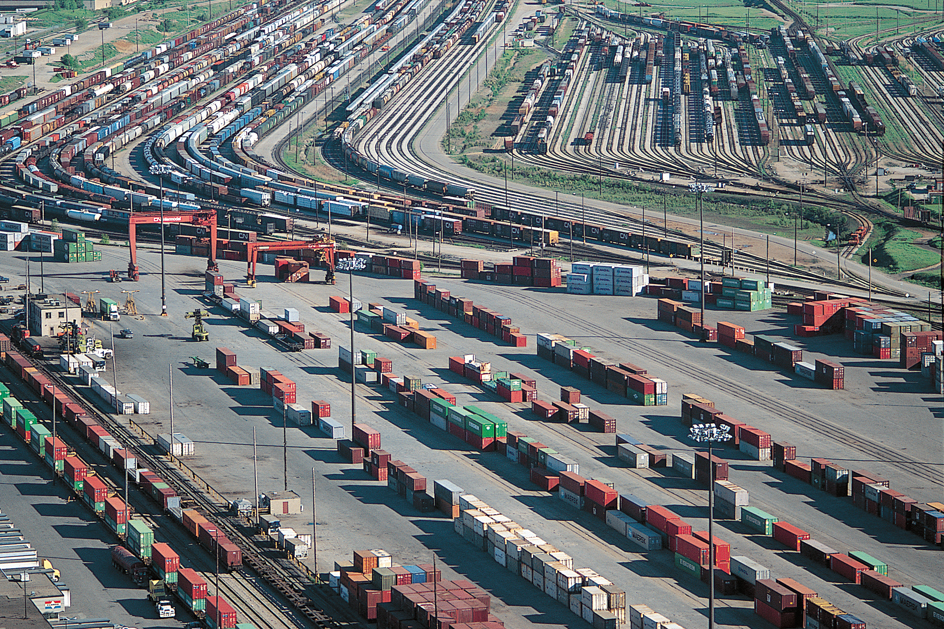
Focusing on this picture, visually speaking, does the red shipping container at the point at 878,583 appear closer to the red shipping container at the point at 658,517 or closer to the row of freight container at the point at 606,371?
the red shipping container at the point at 658,517

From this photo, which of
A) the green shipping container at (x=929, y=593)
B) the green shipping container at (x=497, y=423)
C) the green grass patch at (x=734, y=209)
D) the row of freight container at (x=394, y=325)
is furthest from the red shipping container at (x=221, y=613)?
the green grass patch at (x=734, y=209)

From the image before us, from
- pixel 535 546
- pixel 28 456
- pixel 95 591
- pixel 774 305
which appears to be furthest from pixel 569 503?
pixel 774 305

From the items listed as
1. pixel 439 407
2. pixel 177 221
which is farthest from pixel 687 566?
pixel 177 221

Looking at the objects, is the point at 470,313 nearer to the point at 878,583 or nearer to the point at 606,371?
the point at 606,371

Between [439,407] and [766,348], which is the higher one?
[766,348]

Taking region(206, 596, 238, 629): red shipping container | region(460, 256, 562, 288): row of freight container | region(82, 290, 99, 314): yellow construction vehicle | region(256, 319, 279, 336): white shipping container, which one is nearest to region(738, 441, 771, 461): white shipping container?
region(206, 596, 238, 629): red shipping container

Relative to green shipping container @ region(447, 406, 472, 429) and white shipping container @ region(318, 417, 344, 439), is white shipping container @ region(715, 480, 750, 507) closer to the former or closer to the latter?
green shipping container @ region(447, 406, 472, 429)
